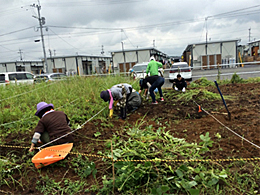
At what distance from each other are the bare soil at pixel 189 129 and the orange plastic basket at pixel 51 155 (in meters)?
0.11

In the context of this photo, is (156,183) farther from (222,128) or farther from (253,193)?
(222,128)

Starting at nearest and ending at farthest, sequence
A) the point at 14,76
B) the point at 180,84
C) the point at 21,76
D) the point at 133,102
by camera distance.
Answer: the point at 133,102
the point at 180,84
the point at 14,76
the point at 21,76

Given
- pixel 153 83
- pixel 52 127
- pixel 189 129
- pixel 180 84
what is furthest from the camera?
pixel 180 84

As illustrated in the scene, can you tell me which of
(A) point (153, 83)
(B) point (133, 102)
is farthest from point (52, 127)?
(A) point (153, 83)

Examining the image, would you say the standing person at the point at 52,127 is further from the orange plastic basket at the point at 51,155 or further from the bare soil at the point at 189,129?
the bare soil at the point at 189,129

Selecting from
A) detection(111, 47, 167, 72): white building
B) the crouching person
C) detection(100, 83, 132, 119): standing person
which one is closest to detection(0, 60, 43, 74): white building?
detection(111, 47, 167, 72): white building

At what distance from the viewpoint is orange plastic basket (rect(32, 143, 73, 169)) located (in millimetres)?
2596

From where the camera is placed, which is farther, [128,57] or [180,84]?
[128,57]

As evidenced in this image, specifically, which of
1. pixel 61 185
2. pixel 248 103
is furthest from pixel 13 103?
pixel 248 103

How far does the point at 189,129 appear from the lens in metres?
3.59

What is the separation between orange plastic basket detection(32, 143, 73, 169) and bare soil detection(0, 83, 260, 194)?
0.37 ft

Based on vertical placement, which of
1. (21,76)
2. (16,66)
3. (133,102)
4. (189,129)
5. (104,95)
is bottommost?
(189,129)

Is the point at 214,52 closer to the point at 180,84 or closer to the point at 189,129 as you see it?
the point at 180,84

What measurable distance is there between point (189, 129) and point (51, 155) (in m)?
2.35
